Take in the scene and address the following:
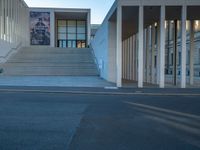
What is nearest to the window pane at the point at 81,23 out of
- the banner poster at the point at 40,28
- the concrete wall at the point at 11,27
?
the banner poster at the point at 40,28

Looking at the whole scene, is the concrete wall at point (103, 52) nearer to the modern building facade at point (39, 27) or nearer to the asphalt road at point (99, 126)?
the modern building facade at point (39, 27)

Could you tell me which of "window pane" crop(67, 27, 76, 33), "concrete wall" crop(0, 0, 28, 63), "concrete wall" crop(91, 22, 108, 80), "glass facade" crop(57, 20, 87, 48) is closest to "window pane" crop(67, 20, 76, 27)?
"glass facade" crop(57, 20, 87, 48)

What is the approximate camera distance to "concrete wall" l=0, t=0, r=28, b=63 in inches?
1544

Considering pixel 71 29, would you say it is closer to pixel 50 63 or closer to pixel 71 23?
pixel 71 23

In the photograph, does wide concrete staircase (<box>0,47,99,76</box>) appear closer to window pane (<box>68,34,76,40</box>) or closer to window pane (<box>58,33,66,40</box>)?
window pane (<box>58,33,66,40</box>)

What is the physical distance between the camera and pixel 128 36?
116 ft

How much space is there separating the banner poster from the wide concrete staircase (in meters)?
A: 16.1

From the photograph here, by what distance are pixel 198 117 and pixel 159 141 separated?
3.25 metres

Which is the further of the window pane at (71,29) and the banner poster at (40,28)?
the window pane at (71,29)

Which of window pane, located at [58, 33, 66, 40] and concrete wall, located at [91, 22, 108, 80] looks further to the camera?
window pane, located at [58, 33, 66, 40]

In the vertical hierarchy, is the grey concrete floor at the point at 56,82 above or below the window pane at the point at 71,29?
below

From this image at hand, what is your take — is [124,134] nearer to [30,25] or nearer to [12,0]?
[12,0]

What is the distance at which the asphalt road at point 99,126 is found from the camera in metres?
6.52

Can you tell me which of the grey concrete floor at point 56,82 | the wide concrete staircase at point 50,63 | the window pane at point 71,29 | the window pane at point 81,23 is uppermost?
the window pane at point 81,23
